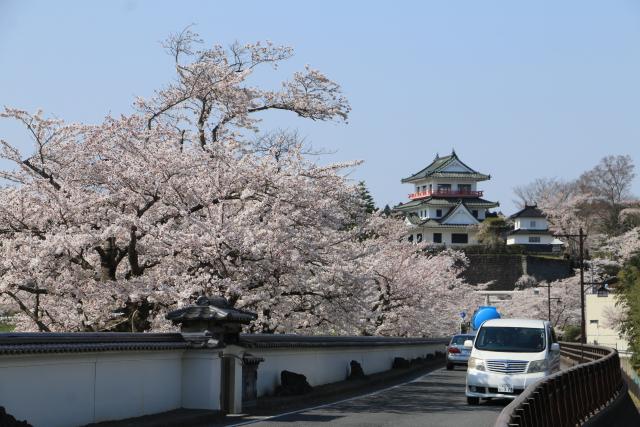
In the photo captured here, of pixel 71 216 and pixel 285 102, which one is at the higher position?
pixel 285 102

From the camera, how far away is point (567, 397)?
13344 mm

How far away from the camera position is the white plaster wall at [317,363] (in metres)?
18.9

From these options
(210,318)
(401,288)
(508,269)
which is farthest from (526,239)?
(210,318)

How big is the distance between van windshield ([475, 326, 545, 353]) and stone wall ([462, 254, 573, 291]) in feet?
281

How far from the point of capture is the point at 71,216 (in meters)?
21.9

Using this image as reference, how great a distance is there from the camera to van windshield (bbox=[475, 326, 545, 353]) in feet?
65.5

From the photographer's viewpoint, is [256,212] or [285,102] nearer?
[256,212]

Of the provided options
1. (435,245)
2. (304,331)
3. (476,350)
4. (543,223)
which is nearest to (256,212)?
(476,350)

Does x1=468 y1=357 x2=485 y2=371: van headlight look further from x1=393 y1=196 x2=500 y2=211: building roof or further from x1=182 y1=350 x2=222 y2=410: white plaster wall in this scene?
x1=393 y1=196 x2=500 y2=211: building roof

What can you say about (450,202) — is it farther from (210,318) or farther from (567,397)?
(567,397)

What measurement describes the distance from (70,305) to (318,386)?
624 cm

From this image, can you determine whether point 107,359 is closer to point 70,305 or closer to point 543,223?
point 70,305

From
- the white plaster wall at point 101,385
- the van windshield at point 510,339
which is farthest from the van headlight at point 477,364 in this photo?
the white plaster wall at point 101,385

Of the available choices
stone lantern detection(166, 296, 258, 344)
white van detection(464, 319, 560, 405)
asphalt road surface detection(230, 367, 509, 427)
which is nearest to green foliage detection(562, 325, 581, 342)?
asphalt road surface detection(230, 367, 509, 427)
